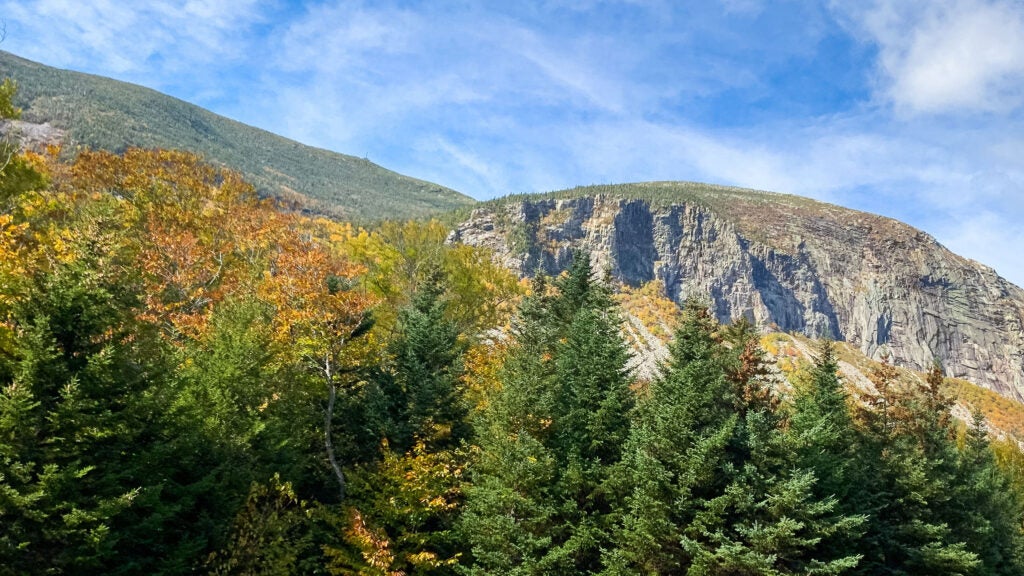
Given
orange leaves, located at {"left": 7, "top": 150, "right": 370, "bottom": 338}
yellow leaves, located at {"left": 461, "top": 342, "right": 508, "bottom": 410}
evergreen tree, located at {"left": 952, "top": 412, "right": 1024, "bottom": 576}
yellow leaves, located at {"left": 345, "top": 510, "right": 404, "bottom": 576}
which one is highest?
orange leaves, located at {"left": 7, "top": 150, "right": 370, "bottom": 338}

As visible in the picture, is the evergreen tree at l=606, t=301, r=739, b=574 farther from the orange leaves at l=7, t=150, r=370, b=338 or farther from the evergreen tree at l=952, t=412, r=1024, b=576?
the evergreen tree at l=952, t=412, r=1024, b=576

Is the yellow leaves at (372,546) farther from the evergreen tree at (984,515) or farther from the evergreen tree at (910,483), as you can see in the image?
the evergreen tree at (984,515)

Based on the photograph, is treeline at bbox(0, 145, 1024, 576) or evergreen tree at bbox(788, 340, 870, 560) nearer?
treeline at bbox(0, 145, 1024, 576)

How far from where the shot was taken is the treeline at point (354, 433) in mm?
12359

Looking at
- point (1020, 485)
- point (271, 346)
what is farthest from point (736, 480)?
point (1020, 485)

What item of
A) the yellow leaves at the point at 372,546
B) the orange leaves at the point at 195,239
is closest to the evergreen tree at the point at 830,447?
the yellow leaves at the point at 372,546

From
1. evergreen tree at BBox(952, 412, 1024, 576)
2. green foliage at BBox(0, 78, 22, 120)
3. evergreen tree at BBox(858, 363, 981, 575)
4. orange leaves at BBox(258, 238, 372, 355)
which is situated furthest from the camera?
evergreen tree at BBox(952, 412, 1024, 576)

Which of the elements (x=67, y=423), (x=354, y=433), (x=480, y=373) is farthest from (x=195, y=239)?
(x=67, y=423)

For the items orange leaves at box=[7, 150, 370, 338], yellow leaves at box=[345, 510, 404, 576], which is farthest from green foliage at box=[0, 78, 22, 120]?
yellow leaves at box=[345, 510, 404, 576]

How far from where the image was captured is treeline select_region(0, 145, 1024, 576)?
12.4 metres

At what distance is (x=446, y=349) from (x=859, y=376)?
203 m

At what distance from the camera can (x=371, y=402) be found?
24906mm

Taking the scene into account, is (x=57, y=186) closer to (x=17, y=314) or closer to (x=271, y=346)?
(x=271, y=346)

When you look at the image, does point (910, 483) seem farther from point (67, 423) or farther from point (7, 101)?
point (7, 101)
